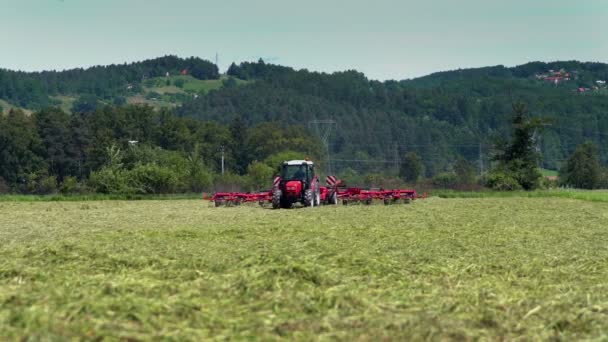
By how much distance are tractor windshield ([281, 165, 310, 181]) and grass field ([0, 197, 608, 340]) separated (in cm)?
1404

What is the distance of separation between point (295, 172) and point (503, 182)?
2716cm

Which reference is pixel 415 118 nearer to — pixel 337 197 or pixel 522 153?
pixel 522 153

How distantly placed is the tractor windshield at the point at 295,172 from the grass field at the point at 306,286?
14045mm

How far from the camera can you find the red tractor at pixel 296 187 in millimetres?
32000

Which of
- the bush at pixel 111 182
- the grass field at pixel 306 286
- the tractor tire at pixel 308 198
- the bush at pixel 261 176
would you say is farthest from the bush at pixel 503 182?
the grass field at pixel 306 286

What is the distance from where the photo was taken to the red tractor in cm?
3200

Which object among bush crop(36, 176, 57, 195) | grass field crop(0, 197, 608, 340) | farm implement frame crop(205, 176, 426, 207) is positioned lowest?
grass field crop(0, 197, 608, 340)

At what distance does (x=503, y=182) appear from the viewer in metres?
56.7

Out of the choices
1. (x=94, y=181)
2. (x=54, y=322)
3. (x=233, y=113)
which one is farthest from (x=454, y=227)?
(x=233, y=113)

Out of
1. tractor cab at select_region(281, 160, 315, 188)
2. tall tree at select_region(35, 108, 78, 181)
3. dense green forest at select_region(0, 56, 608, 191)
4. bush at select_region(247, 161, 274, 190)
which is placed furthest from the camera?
tall tree at select_region(35, 108, 78, 181)

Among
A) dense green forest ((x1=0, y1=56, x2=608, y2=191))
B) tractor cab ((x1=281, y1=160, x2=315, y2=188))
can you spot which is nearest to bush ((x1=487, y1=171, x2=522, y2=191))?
dense green forest ((x1=0, y1=56, x2=608, y2=191))

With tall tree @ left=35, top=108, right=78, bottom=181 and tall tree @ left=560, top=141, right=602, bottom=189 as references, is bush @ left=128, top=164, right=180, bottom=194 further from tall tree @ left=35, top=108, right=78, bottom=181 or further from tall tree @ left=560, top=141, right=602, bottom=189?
tall tree @ left=560, top=141, right=602, bottom=189

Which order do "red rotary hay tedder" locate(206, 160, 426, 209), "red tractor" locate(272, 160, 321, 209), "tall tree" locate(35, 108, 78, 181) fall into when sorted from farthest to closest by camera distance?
"tall tree" locate(35, 108, 78, 181) < "red rotary hay tedder" locate(206, 160, 426, 209) < "red tractor" locate(272, 160, 321, 209)

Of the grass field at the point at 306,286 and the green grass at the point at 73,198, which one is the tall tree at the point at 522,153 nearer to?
the green grass at the point at 73,198
